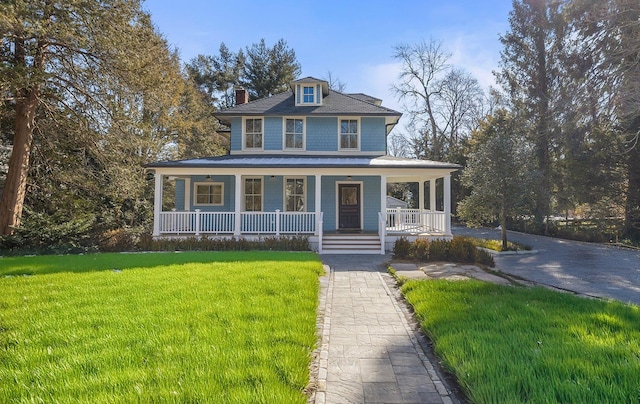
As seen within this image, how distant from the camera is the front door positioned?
15.8m

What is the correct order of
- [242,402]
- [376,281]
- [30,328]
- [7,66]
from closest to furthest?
[242,402] < [30,328] < [376,281] < [7,66]

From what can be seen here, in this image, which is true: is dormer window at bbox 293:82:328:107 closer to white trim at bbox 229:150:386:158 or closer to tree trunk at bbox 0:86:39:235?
white trim at bbox 229:150:386:158

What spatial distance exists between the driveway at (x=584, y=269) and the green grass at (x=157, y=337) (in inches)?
253

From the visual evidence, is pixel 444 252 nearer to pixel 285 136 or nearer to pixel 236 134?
pixel 285 136

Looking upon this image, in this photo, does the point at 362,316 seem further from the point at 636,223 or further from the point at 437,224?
the point at 636,223

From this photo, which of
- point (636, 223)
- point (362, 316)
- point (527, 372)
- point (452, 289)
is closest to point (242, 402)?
point (527, 372)

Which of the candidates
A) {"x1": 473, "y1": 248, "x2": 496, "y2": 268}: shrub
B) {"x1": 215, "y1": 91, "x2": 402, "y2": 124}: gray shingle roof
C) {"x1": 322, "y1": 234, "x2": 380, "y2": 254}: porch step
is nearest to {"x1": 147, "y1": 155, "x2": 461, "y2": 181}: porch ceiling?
{"x1": 322, "y1": 234, "x2": 380, "y2": 254}: porch step

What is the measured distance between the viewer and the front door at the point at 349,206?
15.8 meters

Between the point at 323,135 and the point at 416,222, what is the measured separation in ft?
19.7

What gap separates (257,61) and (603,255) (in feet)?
99.9

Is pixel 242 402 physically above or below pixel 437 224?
below

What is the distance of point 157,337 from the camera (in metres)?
3.72

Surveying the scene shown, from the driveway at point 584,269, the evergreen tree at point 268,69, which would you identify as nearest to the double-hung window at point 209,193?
the driveway at point 584,269

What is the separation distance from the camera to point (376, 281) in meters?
7.89
